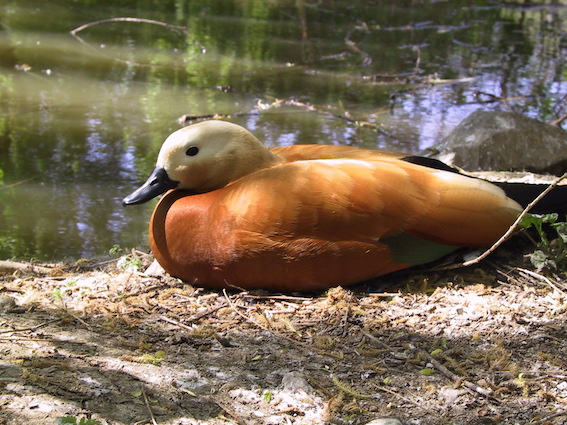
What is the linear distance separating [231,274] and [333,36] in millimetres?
9945

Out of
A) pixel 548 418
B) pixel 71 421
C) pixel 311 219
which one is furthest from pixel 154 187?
pixel 548 418

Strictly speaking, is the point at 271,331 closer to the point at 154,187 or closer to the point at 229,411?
the point at 229,411

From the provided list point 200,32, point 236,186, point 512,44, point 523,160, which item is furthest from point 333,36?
point 236,186

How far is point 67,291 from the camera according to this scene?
377 centimetres

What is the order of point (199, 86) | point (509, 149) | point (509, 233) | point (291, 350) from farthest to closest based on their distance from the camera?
point (199, 86) < point (509, 149) < point (509, 233) < point (291, 350)

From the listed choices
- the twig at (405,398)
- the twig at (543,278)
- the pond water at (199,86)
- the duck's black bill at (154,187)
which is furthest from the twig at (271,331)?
the pond water at (199,86)

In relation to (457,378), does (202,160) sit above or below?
above

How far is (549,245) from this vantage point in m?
3.61

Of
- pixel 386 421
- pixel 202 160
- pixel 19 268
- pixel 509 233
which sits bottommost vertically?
pixel 19 268

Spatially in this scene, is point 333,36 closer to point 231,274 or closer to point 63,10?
point 63,10

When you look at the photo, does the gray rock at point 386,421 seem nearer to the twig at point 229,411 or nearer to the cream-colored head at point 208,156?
the twig at point 229,411

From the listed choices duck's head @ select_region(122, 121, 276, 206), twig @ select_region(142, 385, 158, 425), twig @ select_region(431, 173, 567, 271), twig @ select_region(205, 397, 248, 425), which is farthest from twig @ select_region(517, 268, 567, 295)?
twig @ select_region(142, 385, 158, 425)

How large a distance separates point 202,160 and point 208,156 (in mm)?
38

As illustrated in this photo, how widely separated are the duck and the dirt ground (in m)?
0.14
